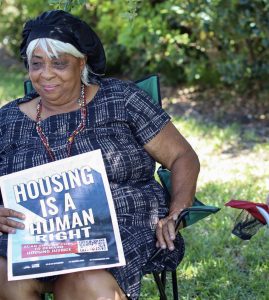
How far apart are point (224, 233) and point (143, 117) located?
1.59 m

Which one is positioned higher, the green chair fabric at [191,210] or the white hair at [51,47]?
the white hair at [51,47]

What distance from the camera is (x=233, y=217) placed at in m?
4.84

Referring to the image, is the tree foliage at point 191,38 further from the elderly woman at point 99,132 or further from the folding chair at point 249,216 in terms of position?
the folding chair at point 249,216

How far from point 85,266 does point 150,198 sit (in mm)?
550

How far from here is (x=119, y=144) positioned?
10.5ft

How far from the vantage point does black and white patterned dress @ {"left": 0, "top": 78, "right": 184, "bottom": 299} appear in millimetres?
3121

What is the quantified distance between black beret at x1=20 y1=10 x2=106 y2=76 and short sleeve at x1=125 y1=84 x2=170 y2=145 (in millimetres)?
285

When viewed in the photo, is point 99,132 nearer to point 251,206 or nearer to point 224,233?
point 251,206

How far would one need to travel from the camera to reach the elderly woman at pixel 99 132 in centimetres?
312

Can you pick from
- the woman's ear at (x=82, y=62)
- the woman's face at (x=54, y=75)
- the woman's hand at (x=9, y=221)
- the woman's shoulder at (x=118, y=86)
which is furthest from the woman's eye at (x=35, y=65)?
the woman's hand at (x=9, y=221)

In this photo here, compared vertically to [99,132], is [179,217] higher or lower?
lower

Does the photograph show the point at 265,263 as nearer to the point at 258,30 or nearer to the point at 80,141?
the point at 80,141

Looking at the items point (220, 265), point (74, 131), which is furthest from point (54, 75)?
point (220, 265)

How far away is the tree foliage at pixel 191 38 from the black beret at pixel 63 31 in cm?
282
